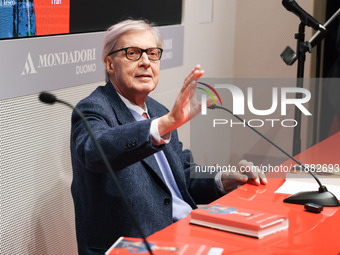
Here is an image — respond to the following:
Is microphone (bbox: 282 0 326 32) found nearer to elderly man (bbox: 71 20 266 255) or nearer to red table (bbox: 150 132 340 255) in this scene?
elderly man (bbox: 71 20 266 255)

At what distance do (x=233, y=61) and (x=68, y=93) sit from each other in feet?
8.07

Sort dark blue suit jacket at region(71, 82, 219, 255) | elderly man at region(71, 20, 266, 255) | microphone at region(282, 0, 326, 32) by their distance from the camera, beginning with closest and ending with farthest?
elderly man at region(71, 20, 266, 255)
dark blue suit jacket at region(71, 82, 219, 255)
microphone at region(282, 0, 326, 32)

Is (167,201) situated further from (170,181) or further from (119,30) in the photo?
(119,30)

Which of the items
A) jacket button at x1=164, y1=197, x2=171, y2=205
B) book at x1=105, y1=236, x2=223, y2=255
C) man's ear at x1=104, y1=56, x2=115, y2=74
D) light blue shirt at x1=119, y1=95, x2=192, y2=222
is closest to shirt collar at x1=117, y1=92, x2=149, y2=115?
light blue shirt at x1=119, y1=95, x2=192, y2=222

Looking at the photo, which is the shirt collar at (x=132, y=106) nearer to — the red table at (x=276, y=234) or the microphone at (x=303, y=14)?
the red table at (x=276, y=234)

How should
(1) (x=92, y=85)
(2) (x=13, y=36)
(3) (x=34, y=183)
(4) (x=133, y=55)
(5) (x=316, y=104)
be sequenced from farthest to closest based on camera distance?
(5) (x=316, y=104) < (1) (x=92, y=85) < (3) (x=34, y=183) < (2) (x=13, y=36) < (4) (x=133, y=55)

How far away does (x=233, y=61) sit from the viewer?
4918 mm

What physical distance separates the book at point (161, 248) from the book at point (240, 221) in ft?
0.54

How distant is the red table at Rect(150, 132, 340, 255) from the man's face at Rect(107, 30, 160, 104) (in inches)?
21.3

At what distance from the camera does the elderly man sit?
171 centimetres

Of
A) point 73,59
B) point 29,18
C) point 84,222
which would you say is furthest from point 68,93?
point 84,222

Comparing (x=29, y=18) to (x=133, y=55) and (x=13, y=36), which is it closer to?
(x=13, y=36)

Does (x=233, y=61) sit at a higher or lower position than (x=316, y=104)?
higher

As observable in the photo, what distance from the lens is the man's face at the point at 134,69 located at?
85.7 inches
